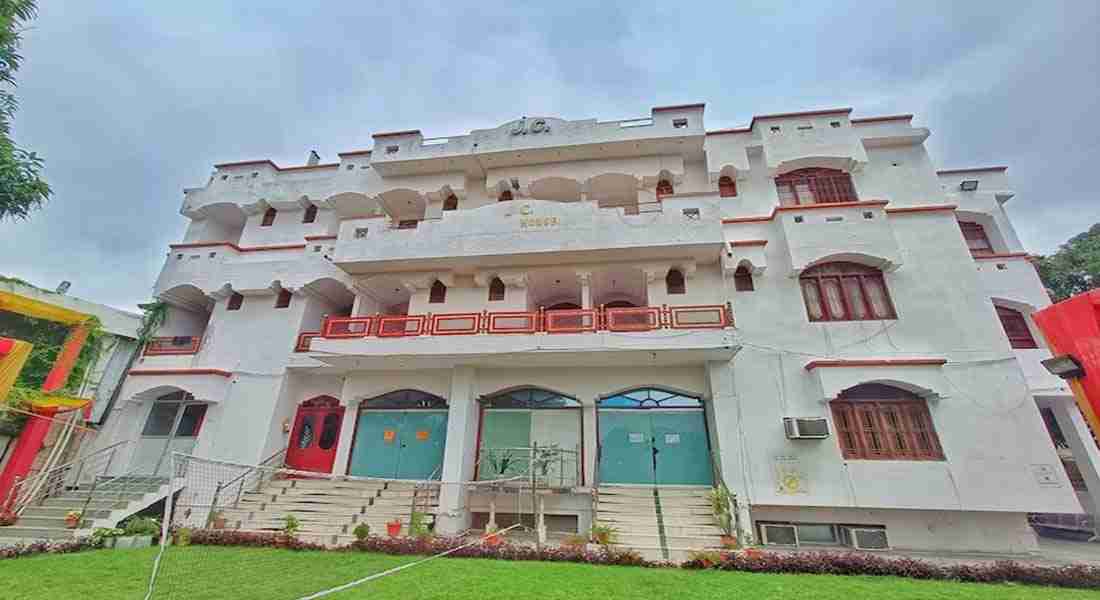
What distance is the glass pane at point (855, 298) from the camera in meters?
12.3

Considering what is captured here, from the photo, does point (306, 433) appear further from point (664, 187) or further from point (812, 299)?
point (812, 299)

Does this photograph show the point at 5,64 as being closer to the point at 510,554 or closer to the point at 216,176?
the point at 216,176

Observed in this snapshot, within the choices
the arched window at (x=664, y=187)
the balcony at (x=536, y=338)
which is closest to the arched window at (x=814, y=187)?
the arched window at (x=664, y=187)

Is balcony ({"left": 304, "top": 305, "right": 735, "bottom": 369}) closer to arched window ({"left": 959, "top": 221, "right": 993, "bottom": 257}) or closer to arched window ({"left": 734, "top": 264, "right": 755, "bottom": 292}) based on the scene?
arched window ({"left": 734, "top": 264, "right": 755, "bottom": 292})

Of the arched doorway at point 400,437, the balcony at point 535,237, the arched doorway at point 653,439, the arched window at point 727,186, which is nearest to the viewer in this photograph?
the arched doorway at point 653,439

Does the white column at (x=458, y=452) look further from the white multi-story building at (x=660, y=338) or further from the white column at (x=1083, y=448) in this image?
the white column at (x=1083, y=448)

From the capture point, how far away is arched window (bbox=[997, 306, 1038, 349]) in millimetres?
12812

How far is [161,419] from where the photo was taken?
14.2 m

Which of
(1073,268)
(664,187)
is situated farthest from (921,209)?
(1073,268)

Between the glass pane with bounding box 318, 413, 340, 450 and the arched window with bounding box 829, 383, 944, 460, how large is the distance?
14.9 meters

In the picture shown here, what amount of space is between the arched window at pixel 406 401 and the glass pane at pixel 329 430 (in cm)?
109

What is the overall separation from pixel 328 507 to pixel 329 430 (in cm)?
335

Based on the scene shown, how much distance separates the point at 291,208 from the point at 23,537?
12.4 m

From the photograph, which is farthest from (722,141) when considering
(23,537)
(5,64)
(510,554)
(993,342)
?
(23,537)
